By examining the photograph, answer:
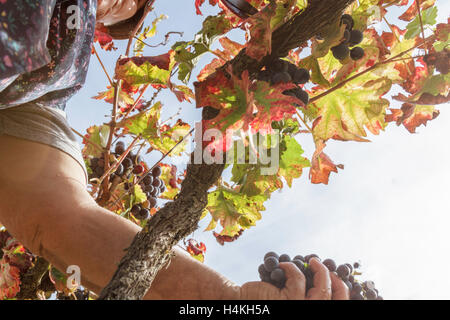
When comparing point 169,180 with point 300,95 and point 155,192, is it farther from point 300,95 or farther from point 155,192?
point 300,95

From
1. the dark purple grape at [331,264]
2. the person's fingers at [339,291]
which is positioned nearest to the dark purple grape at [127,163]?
the dark purple grape at [331,264]

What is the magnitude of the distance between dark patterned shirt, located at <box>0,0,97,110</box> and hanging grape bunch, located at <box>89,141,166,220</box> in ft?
1.85

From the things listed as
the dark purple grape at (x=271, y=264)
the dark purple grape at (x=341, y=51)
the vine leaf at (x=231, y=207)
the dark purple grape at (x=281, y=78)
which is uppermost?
the dark purple grape at (x=341, y=51)

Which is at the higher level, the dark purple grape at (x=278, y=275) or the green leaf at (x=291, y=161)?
the green leaf at (x=291, y=161)

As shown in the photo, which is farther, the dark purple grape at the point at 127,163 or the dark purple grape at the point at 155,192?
the dark purple grape at the point at 155,192

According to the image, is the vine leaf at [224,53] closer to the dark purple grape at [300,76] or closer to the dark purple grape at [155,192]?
the dark purple grape at [300,76]

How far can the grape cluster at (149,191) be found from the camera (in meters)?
1.64

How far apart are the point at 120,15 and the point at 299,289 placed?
0.89m

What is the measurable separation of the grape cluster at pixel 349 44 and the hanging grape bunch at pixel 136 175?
971 millimetres

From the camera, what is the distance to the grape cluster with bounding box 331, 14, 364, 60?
73 centimetres

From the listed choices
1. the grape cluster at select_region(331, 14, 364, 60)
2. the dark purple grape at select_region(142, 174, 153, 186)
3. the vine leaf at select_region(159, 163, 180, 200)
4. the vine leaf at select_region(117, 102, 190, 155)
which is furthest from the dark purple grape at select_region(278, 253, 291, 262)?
the vine leaf at select_region(159, 163, 180, 200)

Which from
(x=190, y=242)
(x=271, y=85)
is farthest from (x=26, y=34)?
(x=190, y=242)

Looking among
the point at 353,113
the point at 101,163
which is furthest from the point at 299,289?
the point at 101,163

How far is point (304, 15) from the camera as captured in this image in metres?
0.64
